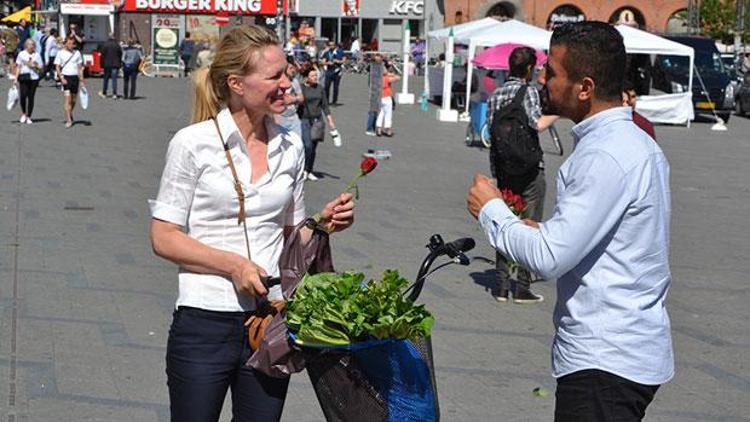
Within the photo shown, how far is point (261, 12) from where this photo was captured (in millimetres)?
59094

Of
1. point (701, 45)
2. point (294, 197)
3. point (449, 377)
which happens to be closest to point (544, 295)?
point (449, 377)

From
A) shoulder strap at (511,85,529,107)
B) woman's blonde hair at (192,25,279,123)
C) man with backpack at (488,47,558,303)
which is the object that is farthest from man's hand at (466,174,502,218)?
shoulder strap at (511,85,529,107)

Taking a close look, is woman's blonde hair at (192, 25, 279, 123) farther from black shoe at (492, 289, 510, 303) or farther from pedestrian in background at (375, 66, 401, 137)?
pedestrian in background at (375, 66, 401, 137)

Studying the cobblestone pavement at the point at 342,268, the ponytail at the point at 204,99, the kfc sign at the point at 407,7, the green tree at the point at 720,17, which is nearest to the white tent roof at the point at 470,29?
the cobblestone pavement at the point at 342,268

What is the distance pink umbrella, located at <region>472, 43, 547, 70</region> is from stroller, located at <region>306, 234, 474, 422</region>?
73.6ft

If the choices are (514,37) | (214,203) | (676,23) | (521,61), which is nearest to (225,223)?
(214,203)

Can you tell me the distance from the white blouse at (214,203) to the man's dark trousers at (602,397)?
3.27 feet

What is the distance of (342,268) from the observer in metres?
10.5

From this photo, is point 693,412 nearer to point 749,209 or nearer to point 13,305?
point 13,305

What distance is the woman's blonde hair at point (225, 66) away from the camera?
3.97 m

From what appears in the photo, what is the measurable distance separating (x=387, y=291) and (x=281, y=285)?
48cm

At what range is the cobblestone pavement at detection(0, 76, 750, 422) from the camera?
6.92 meters

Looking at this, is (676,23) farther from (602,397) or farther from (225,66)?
(602,397)

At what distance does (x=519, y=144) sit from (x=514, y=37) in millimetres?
19158
